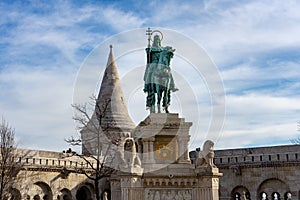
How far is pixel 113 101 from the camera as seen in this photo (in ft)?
107

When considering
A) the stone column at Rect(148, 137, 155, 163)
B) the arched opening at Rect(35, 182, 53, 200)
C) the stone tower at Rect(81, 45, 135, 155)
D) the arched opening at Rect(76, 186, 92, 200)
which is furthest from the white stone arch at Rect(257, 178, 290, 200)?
the stone column at Rect(148, 137, 155, 163)

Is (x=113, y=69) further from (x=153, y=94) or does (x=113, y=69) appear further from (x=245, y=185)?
(x=153, y=94)

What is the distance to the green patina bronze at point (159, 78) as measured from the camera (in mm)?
14312

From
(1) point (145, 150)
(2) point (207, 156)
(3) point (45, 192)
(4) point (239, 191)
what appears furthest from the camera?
(4) point (239, 191)

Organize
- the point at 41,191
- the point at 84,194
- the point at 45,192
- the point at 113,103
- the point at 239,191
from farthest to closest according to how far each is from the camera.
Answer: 1. the point at 113,103
2. the point at 84,194
3. the point at 239,191
4. the point at 45,192
5. the point at 41,191

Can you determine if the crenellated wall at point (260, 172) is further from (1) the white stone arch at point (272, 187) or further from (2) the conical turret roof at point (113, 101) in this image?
(2) the conical turret roof at point (113, 101)

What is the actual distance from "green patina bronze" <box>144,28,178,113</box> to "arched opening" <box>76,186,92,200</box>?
591 inches

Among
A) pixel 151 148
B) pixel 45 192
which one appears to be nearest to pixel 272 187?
pixel 45 192

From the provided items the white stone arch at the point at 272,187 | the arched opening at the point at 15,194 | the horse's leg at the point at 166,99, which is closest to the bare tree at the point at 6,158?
the arched opening at the point at 15,194

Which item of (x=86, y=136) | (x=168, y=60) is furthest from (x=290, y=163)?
(x=168, y=60)

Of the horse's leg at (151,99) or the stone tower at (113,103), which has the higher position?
the stone tower at (113,103)

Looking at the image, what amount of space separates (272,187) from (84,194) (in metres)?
11.1

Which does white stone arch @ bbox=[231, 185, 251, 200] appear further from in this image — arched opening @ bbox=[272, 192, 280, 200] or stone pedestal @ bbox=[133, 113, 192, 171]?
stone pedestal @ bbox=[133, 113, 192, 171]

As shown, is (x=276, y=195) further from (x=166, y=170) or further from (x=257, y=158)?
(x=166, y=170)
